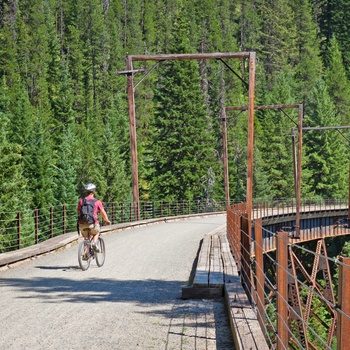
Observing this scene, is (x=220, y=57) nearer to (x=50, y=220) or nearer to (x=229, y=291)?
(x=50, y=220)

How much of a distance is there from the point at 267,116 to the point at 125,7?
61196 mm

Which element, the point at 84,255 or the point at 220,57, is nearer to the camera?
the point at 84,255

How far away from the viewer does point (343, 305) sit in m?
3.80

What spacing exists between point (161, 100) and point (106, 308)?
65290mm

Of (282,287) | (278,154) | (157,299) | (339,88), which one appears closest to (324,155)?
(278,154)

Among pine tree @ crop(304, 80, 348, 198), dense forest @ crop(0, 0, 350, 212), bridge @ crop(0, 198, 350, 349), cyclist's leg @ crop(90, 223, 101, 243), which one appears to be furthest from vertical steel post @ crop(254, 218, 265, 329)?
pine tree @ crop(304, 80, 348, 198)

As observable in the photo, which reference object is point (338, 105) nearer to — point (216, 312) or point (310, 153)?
point (310, 153)

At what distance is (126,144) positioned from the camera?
3420 inches

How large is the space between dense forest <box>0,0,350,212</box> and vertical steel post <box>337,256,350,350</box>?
2665cm

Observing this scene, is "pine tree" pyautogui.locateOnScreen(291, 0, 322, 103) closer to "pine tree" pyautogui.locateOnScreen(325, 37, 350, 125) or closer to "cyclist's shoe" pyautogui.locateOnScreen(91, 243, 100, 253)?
"pine tree" pyautogui.locateOnScreen(325, 37, 350, 125)

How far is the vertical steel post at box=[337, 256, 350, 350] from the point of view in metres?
3.74

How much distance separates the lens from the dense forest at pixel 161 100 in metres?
70.8

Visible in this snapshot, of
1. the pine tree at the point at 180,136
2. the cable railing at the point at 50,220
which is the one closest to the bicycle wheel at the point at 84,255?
the cable railing at the point at 50,220

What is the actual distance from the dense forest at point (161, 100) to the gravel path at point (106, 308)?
1717 cm
